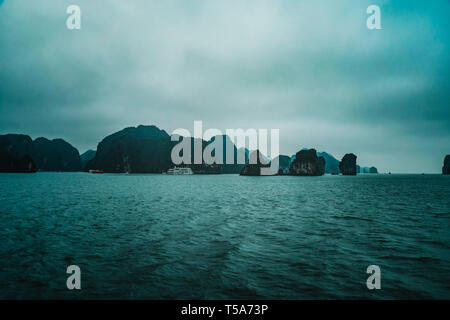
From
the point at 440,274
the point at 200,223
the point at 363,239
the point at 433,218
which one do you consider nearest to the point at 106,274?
the point at 200,223

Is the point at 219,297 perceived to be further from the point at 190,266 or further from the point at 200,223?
the point at 200,223

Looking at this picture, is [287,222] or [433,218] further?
[433,218]

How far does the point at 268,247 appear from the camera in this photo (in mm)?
14891

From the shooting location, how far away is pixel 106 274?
10.5 metres

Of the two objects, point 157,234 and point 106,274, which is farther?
point 157,234

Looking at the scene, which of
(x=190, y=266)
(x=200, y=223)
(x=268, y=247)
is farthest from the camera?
(x=200, y=223)
